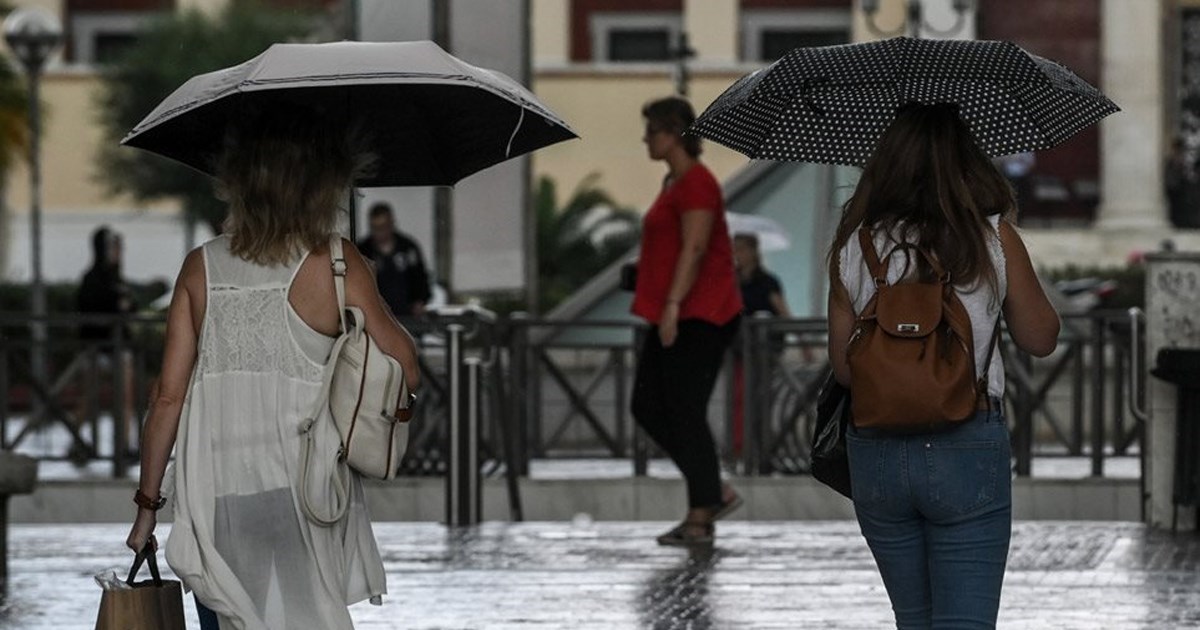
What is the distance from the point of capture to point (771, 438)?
1535 centimetres

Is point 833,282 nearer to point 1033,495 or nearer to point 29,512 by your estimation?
point 1033,495

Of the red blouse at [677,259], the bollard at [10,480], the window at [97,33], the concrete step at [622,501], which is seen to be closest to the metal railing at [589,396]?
the concrete step at [622,501]

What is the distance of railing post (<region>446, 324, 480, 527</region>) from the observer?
41.7 feet

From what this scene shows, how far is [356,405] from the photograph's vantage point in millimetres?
5613

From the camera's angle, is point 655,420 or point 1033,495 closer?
point 655,420

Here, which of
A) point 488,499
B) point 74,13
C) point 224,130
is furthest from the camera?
point 74,13

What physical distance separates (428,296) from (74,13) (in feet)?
102

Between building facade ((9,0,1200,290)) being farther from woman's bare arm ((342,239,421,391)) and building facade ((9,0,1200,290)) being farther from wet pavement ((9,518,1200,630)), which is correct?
woman's bare arm ((342,239,421,391))

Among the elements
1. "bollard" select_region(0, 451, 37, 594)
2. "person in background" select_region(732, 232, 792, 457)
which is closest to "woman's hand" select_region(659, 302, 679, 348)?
"bollard" select_region(0, 451, 37, 594)

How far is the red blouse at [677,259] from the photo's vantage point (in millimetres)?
10586

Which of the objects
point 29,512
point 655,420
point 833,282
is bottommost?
point 29,512

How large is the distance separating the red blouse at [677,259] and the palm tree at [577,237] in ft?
81.4

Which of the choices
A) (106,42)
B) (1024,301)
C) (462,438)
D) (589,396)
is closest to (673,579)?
(462,438)

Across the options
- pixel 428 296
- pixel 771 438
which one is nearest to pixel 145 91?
pixel 428 296
